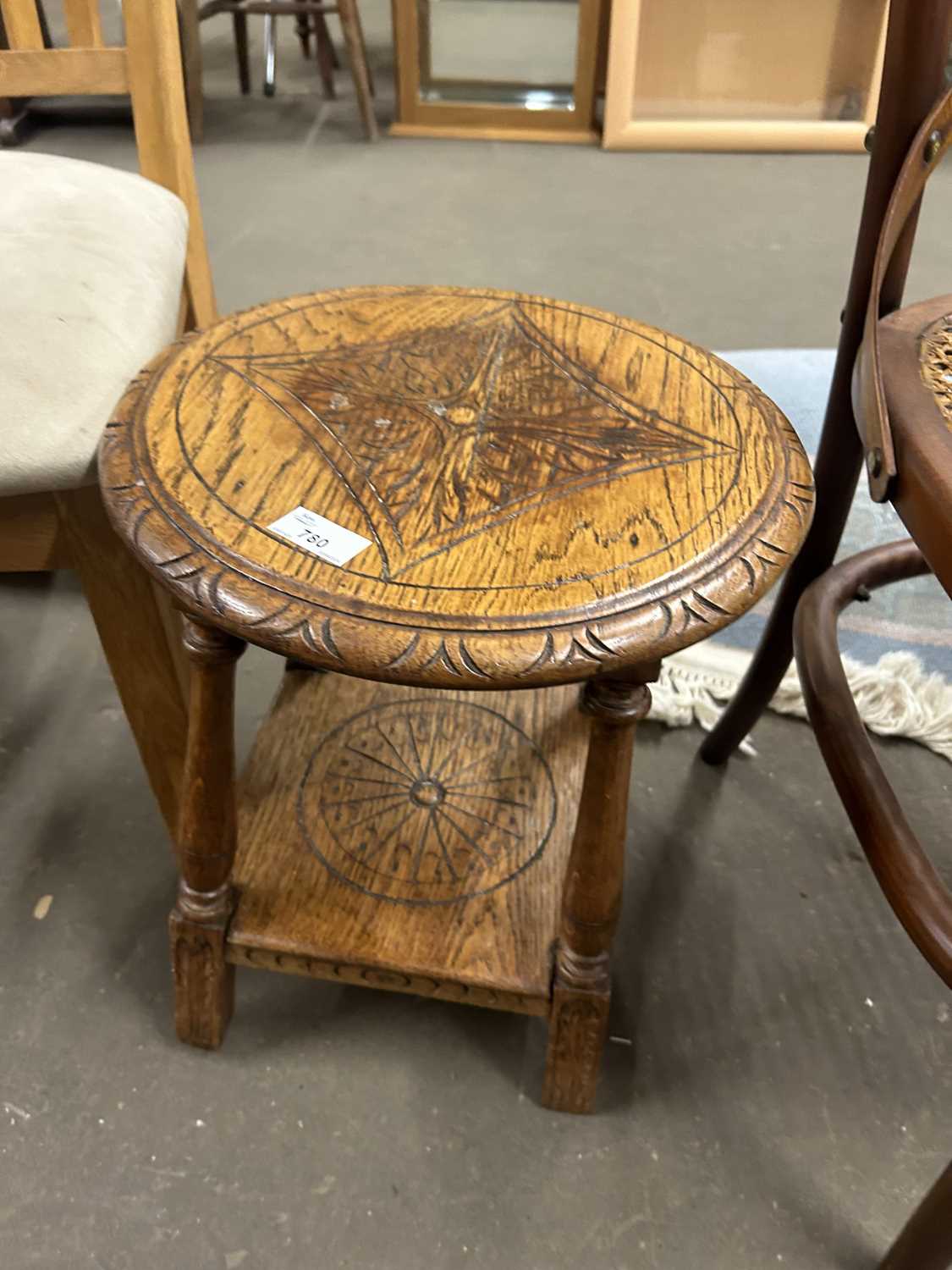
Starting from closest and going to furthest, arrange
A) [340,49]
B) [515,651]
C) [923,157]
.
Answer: [515,651] → [923,157] → [340,49]

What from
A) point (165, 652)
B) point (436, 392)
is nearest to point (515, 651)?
point (436, 392)

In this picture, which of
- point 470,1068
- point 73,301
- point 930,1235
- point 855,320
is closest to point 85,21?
point 73,301

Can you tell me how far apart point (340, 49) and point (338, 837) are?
141 inches

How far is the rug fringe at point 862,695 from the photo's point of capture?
1.08 meters

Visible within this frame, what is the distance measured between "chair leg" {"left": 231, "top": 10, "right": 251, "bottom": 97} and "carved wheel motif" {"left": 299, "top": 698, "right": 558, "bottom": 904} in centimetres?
276

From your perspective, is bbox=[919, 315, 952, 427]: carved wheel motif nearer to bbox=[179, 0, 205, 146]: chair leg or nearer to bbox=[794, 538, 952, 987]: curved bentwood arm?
bbox=[794, 538, 952, 987]: curved bentwood arm

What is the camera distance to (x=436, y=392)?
2.16 feet

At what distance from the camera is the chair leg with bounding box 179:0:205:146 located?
267 cm

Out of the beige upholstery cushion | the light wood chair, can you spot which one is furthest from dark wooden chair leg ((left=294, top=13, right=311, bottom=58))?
the beige upholstery cushion

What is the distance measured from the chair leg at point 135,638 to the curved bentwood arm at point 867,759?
485 millimetres

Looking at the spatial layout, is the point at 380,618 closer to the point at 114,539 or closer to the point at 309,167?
the point at 114,539

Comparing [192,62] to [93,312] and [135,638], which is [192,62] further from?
[135,638]

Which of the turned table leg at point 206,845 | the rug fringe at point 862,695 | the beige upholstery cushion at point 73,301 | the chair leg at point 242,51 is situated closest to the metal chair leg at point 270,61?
the chair leg at point 242,51

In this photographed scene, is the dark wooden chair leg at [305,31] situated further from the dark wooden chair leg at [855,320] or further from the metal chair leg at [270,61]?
the dark wooden chair leg at [855,320]
